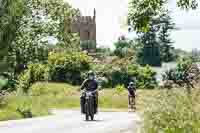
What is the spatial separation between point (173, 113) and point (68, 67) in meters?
49.5

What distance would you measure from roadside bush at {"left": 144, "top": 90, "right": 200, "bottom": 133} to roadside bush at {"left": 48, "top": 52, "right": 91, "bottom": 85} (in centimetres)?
4841

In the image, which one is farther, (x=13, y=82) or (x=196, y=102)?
(x=13, y=82)

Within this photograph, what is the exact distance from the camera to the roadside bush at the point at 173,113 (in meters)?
13.1

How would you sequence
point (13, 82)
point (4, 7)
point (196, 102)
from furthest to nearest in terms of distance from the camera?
point (13, 82) → point (4, 7) → point (196, 102)

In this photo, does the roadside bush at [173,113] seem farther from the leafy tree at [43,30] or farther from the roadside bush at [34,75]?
the leafy tree at [43,30]

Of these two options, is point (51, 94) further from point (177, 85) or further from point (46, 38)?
point (177, 85)

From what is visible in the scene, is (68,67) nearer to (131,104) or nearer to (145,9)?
(131,104)

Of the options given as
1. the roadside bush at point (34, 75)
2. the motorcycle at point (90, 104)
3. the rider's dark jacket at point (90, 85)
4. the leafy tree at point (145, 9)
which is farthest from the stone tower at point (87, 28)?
the leafy tree at point (145, 9)

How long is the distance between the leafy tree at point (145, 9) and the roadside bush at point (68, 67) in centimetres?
4832

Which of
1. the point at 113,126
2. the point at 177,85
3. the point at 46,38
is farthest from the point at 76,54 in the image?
the point at 177,85

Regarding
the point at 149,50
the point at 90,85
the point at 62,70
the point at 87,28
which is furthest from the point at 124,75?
the point at 87,28

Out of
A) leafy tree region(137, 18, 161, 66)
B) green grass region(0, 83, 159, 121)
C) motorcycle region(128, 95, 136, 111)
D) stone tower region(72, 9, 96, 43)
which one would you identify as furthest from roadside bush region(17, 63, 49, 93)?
stone tower region(72, 9, 96, 43)

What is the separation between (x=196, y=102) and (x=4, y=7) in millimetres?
28100

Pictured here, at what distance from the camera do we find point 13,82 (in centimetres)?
6269
